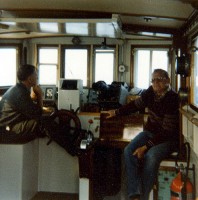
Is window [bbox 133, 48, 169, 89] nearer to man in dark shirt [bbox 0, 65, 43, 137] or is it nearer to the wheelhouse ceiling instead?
the wheelhouse ceiling

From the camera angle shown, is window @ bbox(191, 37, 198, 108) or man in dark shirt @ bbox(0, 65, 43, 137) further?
window @ bbox(191, 37, 198, 108)

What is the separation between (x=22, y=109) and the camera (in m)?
3.56

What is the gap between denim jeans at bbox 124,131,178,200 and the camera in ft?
10.3

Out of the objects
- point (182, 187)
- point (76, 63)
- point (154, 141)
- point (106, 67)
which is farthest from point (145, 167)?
point (76, 63)

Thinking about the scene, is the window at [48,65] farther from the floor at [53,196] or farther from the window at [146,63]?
the floor at [53,196]

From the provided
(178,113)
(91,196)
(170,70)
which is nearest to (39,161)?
(91,196)

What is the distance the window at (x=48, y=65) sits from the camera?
8.27 meters

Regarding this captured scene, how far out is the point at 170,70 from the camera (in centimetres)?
742

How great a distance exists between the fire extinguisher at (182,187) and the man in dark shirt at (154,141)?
0.65 feet

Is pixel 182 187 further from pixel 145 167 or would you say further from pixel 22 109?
pixel 22 109

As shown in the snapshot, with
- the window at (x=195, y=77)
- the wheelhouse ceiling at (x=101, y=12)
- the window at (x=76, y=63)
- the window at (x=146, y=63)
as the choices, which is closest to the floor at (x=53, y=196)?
the window at (x=195, y=77)

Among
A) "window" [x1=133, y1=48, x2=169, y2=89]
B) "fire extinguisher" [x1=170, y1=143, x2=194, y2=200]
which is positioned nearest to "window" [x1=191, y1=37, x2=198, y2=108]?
"fire extinguisher" [x1=170, y1=143, x2=194, y2=200]

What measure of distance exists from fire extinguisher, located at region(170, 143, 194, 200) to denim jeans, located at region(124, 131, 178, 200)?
20 cm

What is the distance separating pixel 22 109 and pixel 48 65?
15.8 ft
